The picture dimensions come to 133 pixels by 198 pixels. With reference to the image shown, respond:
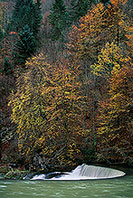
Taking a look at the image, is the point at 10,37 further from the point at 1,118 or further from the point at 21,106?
the point at 21,106

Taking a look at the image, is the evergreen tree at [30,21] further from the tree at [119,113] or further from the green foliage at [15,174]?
the green foliage at [15,174]

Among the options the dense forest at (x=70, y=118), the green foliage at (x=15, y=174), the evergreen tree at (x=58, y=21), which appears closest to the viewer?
the green foliage at (x=15, y=174)

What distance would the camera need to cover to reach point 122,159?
50.9 ft

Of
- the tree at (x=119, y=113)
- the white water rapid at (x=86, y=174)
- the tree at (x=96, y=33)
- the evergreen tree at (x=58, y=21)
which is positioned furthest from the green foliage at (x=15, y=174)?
A: the evergreen tree at (x=58, y=21)

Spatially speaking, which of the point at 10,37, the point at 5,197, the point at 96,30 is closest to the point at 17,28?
the point at 10,37

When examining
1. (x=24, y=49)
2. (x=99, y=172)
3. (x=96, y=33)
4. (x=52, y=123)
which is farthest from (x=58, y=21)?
(x=99, y=172)

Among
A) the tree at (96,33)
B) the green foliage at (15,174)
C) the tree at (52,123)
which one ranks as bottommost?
the green foliage at (15,174)

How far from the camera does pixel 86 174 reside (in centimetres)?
1310

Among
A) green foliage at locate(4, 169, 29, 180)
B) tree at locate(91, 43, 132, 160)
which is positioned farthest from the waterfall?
green foliage at locate(4, 169, 29, 180)

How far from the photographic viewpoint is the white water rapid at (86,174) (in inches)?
471

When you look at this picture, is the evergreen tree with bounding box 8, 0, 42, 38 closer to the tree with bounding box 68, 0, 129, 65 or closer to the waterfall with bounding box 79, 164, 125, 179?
the tree with bounding box 68, 0, 129, 65

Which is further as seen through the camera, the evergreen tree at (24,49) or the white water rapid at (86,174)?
the evergreen tree at (24,49)

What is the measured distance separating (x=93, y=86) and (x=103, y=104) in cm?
354

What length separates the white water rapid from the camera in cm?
1195
